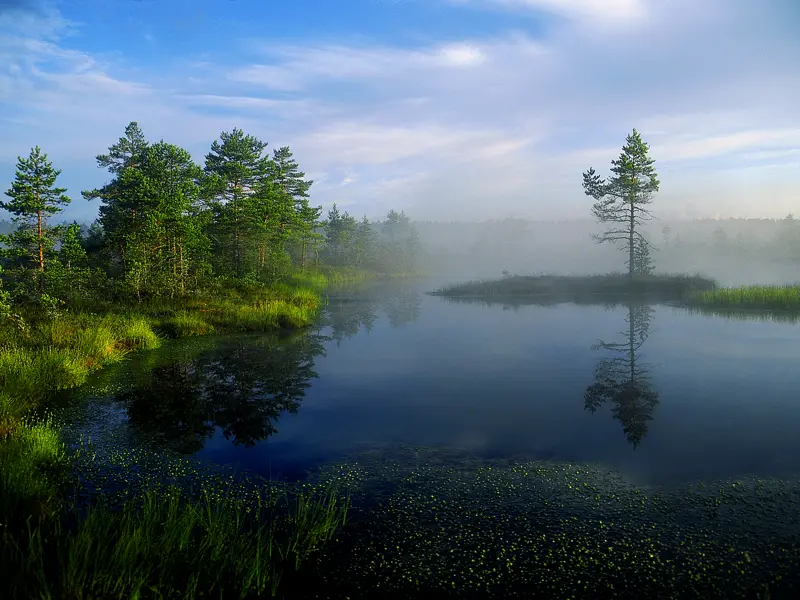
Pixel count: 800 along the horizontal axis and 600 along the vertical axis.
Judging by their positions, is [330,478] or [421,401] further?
[421,401]

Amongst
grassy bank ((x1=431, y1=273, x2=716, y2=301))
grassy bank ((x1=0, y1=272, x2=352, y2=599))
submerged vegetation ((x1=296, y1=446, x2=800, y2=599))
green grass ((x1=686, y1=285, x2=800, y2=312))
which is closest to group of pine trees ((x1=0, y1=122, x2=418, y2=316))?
grassy bank ((x1=0, y1=272, x2=352, y2=599))

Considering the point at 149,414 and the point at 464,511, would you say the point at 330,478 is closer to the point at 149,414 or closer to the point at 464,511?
the point at 464,511

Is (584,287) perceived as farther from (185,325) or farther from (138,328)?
(138,328)

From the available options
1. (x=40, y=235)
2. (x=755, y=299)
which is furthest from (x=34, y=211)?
(x=755, y=299)

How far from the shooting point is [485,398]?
1474cm

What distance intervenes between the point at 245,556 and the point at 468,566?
288 cm

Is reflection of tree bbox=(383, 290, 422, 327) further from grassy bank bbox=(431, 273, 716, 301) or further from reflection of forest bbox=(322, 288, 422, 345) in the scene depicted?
grassy bank bbox=(431, 273, 716, 301)

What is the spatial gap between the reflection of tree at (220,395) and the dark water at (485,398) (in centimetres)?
6

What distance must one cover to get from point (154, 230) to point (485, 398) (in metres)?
24.3

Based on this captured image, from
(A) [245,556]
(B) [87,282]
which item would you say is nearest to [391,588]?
(A) [245,556]

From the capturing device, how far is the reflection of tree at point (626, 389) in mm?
12367

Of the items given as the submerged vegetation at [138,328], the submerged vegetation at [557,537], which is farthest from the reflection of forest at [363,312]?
the submerged vegetation at [557,537]

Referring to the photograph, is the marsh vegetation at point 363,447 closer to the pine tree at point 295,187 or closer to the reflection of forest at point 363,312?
the reflection of forest at point 363,312

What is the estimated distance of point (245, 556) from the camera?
598 centimetres
